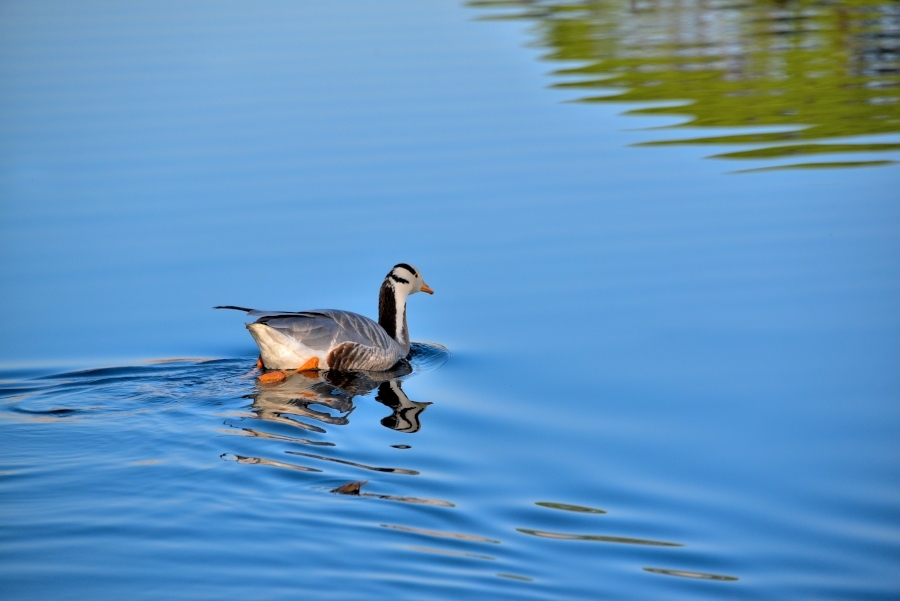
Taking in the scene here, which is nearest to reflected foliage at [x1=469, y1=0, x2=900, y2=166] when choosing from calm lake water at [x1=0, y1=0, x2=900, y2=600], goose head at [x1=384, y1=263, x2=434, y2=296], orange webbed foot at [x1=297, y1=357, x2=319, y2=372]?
calm lake water at [x1=0, y1=0, x2=900, y2=600]

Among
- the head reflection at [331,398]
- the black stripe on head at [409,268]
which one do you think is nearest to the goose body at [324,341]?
the black stripe on head at [409,268]

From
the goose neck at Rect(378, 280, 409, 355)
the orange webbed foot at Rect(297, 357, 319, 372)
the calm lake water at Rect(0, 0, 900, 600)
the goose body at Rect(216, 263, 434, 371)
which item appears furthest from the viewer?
the goose neck at Rect(378, 280, 409, 355)

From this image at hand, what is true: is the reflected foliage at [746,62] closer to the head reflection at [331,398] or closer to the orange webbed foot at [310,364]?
the head reflection at [331,398]

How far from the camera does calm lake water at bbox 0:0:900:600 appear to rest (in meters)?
7.45

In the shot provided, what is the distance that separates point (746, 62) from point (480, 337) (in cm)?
1528

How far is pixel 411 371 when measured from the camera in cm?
1246

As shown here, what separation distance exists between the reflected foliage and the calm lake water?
0.46 feet

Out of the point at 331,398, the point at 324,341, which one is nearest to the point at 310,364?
the point at 324,341

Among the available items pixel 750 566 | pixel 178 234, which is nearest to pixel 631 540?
pixel 750 566

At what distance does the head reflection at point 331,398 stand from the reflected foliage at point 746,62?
28.2 ft

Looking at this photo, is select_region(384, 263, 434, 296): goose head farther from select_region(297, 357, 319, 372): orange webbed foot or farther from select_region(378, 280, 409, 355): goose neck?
select_region(297, 357, 319, 372): orange webbed foot

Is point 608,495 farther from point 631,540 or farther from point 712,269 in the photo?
point 712,269

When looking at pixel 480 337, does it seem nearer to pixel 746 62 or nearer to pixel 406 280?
pixel 406 280

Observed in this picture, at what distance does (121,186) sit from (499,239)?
6.51 metres
